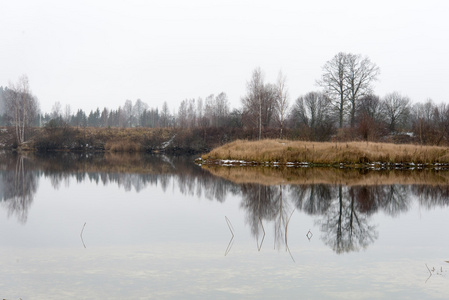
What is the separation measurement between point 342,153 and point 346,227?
59.6 ft

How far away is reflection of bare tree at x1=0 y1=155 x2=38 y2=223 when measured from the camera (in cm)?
1114

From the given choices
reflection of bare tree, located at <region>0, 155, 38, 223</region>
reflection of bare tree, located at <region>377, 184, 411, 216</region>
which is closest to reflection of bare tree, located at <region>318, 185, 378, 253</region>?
reflection of bare tree, located at <region>377, 184, 411, 216</region>

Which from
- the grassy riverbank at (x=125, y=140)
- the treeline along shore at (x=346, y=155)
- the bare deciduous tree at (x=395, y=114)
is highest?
the bare deciduous tree at (x=395, y=114)

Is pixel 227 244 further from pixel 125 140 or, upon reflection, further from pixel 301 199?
pixel 125 140

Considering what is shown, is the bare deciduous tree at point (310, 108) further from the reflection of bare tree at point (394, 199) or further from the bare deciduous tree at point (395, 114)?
the reflection of bare tree at point (394, 199)

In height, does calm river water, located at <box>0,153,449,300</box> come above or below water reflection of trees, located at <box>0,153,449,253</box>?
below

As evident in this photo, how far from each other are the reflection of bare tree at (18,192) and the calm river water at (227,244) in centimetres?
9

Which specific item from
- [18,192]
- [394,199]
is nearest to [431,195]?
[394,199]

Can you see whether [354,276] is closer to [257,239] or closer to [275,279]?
[275,279]

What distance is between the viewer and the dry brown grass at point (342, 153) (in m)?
26.2

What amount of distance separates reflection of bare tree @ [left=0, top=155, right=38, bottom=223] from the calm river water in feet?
0.31

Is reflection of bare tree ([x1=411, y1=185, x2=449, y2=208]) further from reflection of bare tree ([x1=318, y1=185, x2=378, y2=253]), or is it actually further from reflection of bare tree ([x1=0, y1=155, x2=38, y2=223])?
reflection of bare tree ([x1=0, y1=155, x2=38, y2=223])

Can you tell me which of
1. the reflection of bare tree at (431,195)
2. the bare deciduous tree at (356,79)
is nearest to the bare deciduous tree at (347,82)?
the bare deciduous tree at (356,79)

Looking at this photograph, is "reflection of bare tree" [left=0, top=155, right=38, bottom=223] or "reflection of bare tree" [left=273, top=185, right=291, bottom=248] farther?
"reflection of bare tree" [left=0, top=155, right=38, bottom=223]
